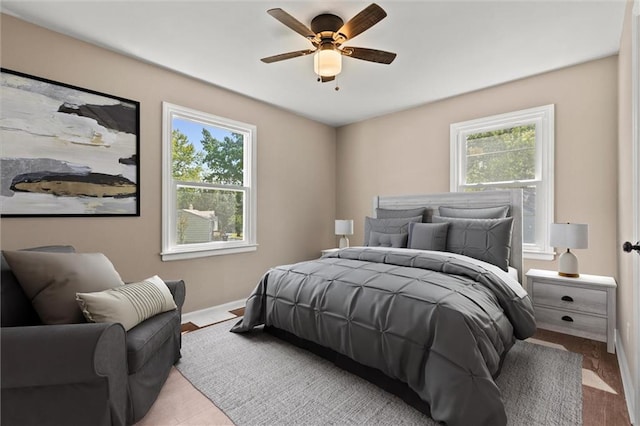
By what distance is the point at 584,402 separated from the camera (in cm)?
178

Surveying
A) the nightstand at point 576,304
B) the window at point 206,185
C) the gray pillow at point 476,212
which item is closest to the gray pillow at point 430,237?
the gray pillow at point 476,212

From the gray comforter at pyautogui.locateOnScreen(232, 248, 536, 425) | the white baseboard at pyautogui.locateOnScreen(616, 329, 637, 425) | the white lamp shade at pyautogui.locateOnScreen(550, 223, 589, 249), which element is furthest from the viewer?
the white lamp shade at pyautogui.locateOnScreen(550, 223, 589, 249)

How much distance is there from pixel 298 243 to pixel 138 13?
3129mm

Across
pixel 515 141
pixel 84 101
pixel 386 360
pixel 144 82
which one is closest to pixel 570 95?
pixel 515 141

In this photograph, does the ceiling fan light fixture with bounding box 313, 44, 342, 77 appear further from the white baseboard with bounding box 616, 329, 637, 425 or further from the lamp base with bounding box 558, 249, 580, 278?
the white baseboard with bounding box 616, 329, 637, 425

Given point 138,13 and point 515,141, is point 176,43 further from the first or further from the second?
point 515,141

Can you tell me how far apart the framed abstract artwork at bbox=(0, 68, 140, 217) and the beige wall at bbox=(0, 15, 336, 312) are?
0.08m

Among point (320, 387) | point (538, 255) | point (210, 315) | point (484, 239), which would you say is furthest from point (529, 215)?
point (210, 315)

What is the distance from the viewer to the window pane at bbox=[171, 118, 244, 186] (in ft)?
10.7

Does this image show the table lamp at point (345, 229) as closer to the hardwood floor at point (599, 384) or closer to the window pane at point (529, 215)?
the window pane at point (529, 215)

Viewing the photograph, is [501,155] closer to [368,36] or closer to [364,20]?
[368,36]

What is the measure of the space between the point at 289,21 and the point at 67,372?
7.29 feet

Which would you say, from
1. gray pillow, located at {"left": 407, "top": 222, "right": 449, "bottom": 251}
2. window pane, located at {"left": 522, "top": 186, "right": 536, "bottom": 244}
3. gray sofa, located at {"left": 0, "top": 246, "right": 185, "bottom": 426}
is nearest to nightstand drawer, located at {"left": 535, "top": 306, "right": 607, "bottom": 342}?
window pane, located at {"left": 522, "top": 186, "right": 536, "bottom": 244}

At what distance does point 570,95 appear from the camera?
3.03 m
